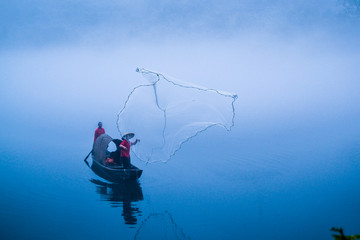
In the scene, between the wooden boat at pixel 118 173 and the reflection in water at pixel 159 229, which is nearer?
the reflection in water at pixel 159 229

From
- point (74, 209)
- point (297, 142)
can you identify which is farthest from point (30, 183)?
point (297, 142)

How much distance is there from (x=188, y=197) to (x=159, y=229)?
8.39 feet

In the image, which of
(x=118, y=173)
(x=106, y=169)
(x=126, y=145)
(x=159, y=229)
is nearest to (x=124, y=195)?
(x=118, y=173)

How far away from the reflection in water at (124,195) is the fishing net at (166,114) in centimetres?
151

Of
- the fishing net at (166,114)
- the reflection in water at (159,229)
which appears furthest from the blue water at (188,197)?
the fishing net at (166,114)

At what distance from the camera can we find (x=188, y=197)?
9.09m

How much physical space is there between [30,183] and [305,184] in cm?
1114

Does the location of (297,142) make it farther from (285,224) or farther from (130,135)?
(130,135)

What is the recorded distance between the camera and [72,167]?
12.1m

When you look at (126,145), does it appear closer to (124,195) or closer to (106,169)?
(106,169)

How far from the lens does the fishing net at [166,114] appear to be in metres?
7.04

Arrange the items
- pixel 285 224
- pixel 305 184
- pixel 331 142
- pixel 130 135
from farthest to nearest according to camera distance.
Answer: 1. pixel 331 142
2. pixel 305 184
3. pixel 130 135
4. pixel 285 224

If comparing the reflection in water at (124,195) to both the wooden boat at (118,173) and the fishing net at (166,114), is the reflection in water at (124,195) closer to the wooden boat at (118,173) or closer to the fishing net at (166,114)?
the wooden boat at (118,173)

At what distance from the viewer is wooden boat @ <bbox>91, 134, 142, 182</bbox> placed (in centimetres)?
922
